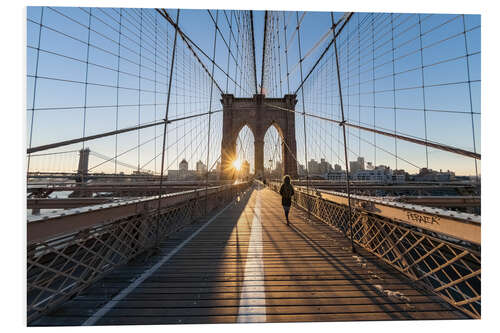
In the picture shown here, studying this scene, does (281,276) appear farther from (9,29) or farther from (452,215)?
(9,29)

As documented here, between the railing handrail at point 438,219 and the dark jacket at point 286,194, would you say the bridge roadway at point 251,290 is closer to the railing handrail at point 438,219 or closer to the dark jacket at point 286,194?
the railing handrail at point 438,219

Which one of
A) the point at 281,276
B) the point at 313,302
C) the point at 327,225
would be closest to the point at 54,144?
the point at 281,276

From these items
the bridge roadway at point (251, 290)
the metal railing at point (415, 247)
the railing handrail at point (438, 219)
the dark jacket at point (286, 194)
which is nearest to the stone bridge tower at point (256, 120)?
the dark jacket at point (286, 194)

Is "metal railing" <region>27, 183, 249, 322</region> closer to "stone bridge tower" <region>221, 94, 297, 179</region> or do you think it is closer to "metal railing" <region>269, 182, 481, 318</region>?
"metal railing" <region>269, 182, 481, 318</region>

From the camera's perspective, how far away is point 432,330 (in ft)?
5.49

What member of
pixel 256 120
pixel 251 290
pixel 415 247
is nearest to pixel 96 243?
pixel 251 290

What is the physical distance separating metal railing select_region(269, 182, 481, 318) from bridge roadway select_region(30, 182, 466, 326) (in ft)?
0.47

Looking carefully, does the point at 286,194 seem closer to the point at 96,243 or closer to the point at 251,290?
the point at 251,290

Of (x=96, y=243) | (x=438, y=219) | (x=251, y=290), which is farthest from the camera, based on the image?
(x=96, y=243)

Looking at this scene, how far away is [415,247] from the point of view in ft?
7.22

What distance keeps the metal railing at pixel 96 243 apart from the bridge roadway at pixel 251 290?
0.44 feet

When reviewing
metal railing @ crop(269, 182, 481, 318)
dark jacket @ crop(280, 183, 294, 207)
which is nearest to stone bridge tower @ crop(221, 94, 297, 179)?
dark jacket @ crop(280, 183, 294, 207)

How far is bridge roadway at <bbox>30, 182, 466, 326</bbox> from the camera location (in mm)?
1748

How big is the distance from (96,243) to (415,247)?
433 centimetres
